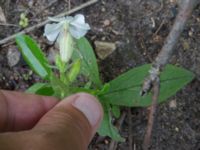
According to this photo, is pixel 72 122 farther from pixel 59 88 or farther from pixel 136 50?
pixel 136 50

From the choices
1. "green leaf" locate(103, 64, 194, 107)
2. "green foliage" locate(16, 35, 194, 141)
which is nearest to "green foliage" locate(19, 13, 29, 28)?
"green foliage" locate(16, 35, 194, 141)

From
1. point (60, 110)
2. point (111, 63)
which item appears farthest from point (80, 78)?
point (60, 110)

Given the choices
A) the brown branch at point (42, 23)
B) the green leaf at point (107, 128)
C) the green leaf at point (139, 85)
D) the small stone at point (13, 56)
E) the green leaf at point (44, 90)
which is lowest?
the green leaf at point (107, 128)

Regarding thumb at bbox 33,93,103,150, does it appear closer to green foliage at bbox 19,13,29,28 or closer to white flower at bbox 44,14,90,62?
white flower at bbox 44,14,90,62

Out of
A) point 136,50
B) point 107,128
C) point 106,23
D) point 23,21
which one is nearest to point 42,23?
point 23,21

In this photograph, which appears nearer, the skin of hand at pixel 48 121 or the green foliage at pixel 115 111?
the skin of hand at pixel 48 121

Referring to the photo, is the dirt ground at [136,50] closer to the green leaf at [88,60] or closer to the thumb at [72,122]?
the green leaf at [88,60]

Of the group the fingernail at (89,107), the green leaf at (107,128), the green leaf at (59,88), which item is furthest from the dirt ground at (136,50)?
the fingernail at (89,107)
